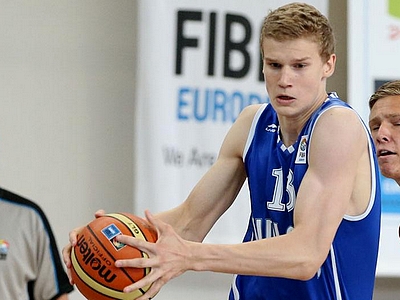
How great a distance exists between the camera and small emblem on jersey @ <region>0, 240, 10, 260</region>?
3854 millimetres

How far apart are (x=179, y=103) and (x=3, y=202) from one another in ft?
3.28

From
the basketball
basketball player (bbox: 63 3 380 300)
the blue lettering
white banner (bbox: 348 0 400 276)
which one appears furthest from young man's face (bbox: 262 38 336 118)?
white banner (bbox: 348 0 400 276)

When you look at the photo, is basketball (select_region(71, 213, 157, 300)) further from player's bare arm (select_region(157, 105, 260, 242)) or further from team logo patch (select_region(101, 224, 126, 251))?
player's bare arm (select_region(157, 105, 260, 242))

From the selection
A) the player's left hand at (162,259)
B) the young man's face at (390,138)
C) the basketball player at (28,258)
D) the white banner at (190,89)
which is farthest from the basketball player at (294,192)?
the white banner at (190,89)

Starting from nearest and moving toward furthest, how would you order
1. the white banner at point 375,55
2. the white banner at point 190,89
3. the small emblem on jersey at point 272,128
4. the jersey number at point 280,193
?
the jersey number at point 280,193, the small emblem on jersey at point 272,128, the white banner at point 190,89, the white banner at point 375,55

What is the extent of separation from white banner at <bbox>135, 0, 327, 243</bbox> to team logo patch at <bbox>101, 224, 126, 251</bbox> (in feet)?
6.16

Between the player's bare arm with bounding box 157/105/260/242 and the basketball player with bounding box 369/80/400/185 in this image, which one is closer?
the player's bare arm with bounding box 157/105/260/242

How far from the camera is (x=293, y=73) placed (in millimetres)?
2457

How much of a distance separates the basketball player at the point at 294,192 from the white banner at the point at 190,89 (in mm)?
1458

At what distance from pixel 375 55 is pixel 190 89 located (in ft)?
3.33

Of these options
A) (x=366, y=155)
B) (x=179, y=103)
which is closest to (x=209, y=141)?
(x=179, y=103)

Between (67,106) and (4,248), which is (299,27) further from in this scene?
(67,106)

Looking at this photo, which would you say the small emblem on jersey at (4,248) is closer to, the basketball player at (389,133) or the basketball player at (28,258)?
the basketball player at (28,258)

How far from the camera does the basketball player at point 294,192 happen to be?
88.5 inches
